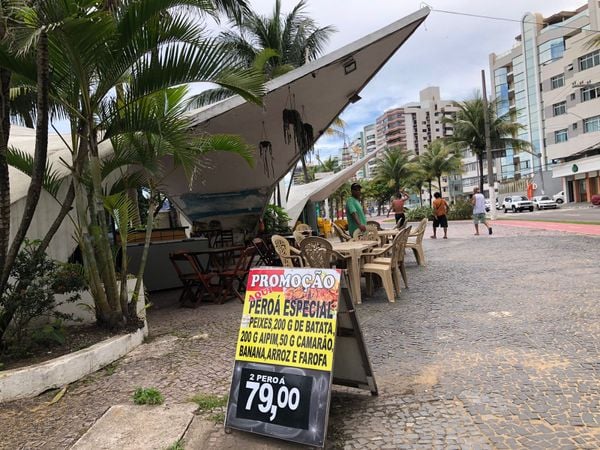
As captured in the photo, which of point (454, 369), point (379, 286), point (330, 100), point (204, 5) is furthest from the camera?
point (330, 100)

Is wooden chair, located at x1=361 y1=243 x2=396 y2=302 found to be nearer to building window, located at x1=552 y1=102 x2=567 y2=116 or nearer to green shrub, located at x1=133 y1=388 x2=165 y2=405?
green shrub, located at x1=133 y1=388 x2=165 y2=405

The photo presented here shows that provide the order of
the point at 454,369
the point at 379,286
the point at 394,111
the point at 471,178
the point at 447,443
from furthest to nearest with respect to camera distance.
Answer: the point at 394,111 < the point at 471,178 < the point at 379,286 < the point at 454,369 < the point at 447,443

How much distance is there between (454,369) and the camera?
12.3ft

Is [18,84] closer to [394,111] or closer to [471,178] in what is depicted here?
[471,178]

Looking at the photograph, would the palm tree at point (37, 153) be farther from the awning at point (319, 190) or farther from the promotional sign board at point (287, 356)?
the awning at point (319, 190)

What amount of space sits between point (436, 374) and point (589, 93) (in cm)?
5133

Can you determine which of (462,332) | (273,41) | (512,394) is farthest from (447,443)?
(273,41)

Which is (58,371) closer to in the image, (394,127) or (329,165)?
(329,165)

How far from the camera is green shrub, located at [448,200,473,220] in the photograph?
29312 millimetres

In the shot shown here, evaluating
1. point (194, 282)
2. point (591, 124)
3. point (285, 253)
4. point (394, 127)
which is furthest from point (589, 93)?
point (394, 127)

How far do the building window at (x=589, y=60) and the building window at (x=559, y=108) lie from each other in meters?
5.77

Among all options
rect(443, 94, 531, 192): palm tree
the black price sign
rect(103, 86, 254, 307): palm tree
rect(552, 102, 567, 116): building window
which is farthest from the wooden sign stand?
rect(552, 102, 567, 116): building window

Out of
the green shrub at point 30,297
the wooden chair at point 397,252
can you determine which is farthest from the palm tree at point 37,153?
the wooden chair at point 397,252

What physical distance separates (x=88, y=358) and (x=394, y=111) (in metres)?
132
